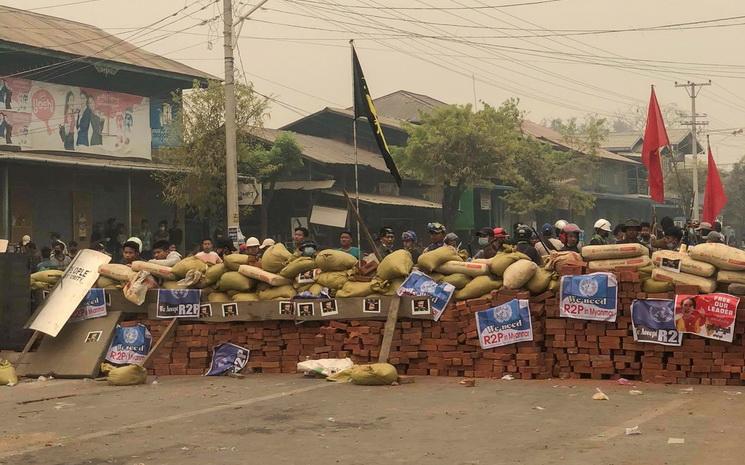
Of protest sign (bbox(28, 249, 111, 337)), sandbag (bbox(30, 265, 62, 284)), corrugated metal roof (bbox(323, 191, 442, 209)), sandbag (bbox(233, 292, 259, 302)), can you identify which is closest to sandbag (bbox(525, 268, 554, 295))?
sandbag (bbox(233, 292, 259, 302))

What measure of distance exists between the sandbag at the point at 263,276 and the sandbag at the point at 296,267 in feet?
0.23

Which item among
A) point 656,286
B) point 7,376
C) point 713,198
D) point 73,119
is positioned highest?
point 73,119

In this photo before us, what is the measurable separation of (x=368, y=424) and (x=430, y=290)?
3049 mm

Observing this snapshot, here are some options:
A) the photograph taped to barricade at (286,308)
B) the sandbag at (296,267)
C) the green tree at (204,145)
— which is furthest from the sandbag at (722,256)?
the green tree at (204,145)

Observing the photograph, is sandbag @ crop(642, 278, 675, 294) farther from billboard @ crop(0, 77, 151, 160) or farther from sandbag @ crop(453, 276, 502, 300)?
billboard @ crop(0, 77, 151, 160)

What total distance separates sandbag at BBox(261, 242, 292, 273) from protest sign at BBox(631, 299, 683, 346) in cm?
→ 385

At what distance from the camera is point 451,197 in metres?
39.5

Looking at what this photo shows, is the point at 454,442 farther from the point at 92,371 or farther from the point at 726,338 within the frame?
the point at 92,371

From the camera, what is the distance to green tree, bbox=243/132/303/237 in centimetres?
2922

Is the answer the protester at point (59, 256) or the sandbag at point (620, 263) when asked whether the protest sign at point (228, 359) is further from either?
the protester at point (59, 256)

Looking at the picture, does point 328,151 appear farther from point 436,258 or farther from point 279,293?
point 436,258

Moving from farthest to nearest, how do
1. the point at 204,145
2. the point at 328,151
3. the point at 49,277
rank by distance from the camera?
the point at 328,151 → the point at 204,145 → the point at 49,277

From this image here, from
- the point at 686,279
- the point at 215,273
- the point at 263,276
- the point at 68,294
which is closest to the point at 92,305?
the point at 68,294

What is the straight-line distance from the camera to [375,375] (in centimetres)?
1045
